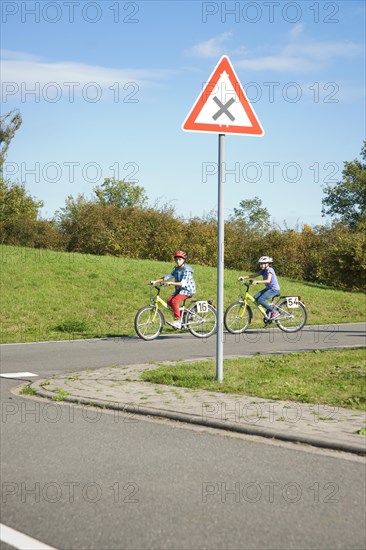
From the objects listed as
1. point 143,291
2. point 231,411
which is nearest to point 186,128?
point 231,411

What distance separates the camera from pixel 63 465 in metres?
5.79

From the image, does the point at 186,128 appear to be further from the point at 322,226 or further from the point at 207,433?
the point at 322,226

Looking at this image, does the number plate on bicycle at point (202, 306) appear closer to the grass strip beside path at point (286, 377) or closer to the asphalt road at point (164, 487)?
the grass strip beside path at point (286, 377)

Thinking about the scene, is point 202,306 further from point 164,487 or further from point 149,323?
point 164,487

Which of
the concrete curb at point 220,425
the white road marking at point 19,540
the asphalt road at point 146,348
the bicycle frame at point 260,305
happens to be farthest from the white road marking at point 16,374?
the bicycle frame at point 260,305

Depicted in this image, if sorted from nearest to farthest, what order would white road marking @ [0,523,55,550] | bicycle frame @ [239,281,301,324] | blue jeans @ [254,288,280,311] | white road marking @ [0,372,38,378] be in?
white road marking @ [0,523,55,550] < white road marking @ [0,372,38,378] < bicycle frame @ [239,281,301,324] < blue jeans @ [254,288,280,311]

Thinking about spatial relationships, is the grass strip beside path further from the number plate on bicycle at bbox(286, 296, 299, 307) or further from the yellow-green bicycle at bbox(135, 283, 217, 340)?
the number plate on bicycle at bbox(286, 296, 299, 307)

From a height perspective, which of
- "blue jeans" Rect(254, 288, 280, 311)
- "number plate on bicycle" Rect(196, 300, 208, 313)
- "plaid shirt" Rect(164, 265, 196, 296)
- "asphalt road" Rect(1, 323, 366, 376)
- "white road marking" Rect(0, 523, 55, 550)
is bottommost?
"white road marking" Rect(0, 523, 55, 550)

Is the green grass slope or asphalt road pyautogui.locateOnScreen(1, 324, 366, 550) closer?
asphalt road pyautogui.locateOnScreen(1, 324, 366, 550)

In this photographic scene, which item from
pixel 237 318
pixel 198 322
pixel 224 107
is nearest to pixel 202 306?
pixel 198 322

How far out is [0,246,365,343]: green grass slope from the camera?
20.0 metres

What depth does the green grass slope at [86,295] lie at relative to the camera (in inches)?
787

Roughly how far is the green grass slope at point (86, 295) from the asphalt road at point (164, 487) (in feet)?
34.3

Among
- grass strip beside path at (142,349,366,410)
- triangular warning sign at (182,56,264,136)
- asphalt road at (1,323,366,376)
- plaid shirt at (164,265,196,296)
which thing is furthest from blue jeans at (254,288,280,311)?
triangular warning sign at (182,56,264,136)
